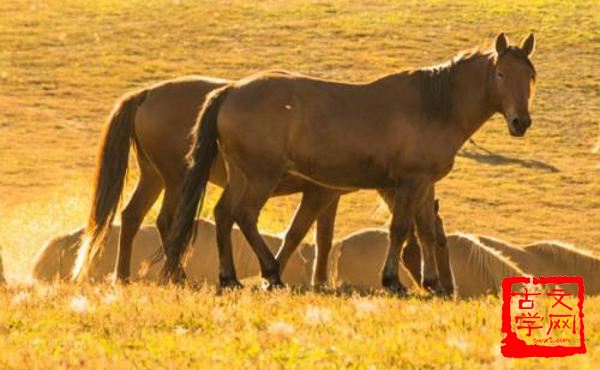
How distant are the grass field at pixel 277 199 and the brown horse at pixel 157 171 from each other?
2.52 feet

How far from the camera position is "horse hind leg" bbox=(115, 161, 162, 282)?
15.3m

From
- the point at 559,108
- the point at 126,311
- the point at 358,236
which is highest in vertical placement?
the point at 126,311

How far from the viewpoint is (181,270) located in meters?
14.0

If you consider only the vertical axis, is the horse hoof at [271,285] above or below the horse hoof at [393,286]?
above

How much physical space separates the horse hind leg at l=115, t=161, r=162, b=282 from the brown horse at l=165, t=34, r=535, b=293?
206 centimetres

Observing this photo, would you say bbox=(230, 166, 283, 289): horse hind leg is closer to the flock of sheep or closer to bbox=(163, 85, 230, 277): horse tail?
bbox=(163, 85, 230, 277): horse tail

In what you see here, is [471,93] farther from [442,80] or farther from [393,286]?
[393,286]

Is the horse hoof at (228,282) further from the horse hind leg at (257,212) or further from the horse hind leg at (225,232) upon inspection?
the horse hind leg at (257,212)

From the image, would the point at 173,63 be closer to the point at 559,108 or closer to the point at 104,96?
the point at 104,96

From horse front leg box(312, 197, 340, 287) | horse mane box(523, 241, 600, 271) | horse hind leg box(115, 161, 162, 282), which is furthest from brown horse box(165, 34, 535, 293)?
horse mane box(523, 241, 600, 271)

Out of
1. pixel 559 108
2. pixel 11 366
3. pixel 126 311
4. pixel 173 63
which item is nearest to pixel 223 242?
pixel 126 311

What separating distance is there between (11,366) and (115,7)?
68129mm

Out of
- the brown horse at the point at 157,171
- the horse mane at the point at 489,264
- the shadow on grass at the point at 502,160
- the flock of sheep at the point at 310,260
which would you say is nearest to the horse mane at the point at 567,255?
the flock of sheep at the point at 310,260

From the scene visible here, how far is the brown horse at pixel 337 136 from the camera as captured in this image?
12914 mm
